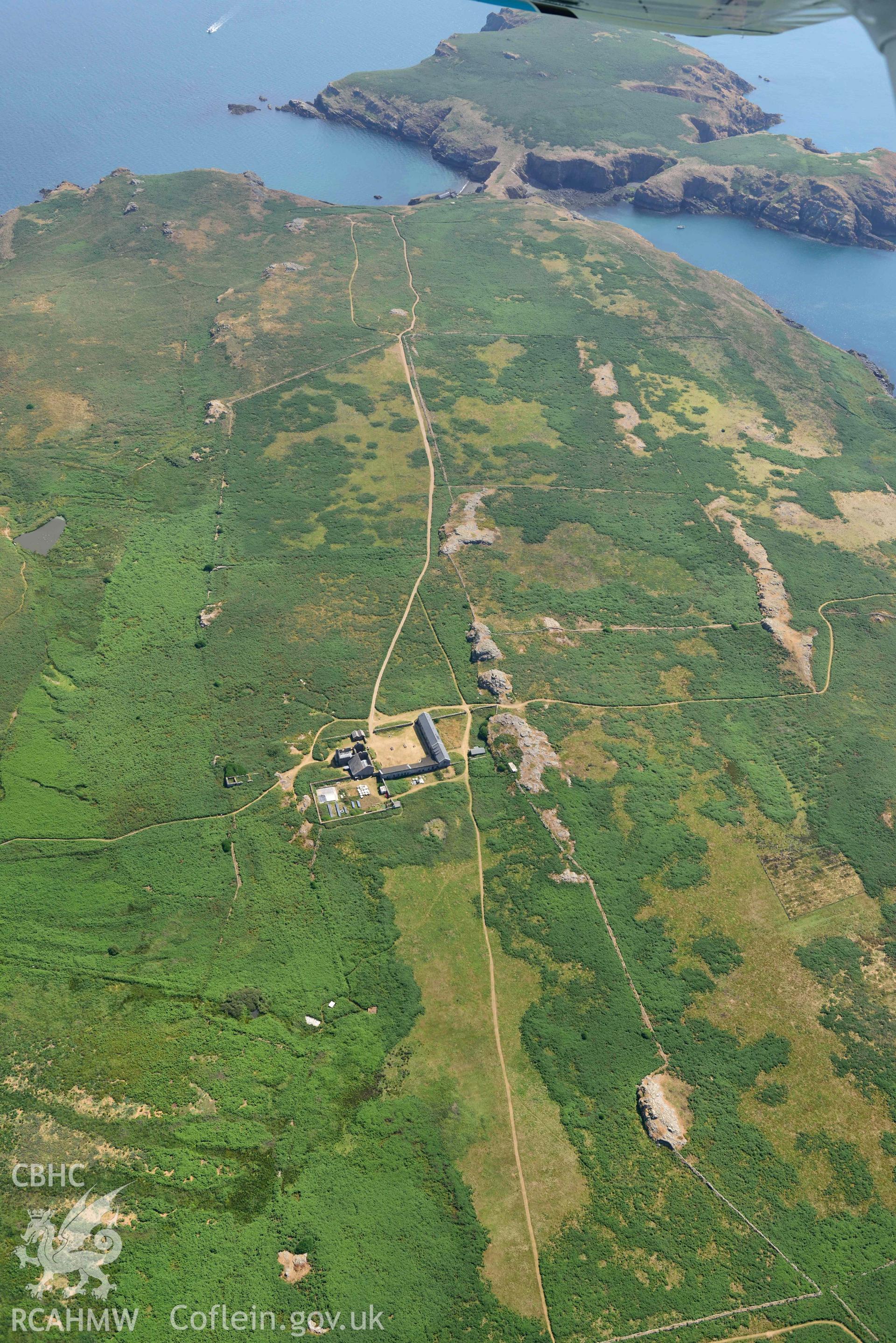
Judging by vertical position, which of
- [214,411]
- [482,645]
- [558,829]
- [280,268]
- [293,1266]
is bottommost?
[293,1266]

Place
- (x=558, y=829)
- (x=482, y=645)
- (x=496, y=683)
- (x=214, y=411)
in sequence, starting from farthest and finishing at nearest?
(x=214, y=411), (x=482, y=645), (x=496, y=683), (x=558, y=829)

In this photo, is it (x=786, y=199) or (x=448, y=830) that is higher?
(x=786, y=199)

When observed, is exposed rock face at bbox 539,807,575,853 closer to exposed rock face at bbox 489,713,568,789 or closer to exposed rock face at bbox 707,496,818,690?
exposed rock face at bbox 489,713,568,789

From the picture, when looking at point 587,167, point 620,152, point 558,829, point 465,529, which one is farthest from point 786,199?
point 558,829

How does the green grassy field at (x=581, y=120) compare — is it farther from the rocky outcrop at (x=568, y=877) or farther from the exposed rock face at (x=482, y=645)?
the rocky outcrop at (x=568, y=877)

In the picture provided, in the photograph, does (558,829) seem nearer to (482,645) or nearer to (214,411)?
(482,645)

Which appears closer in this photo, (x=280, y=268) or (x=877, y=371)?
(x=280, y=268)

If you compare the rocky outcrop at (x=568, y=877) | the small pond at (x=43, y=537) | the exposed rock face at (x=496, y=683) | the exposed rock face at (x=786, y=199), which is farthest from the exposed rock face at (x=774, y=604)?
the exposed rock face at (x=786, y=199)
